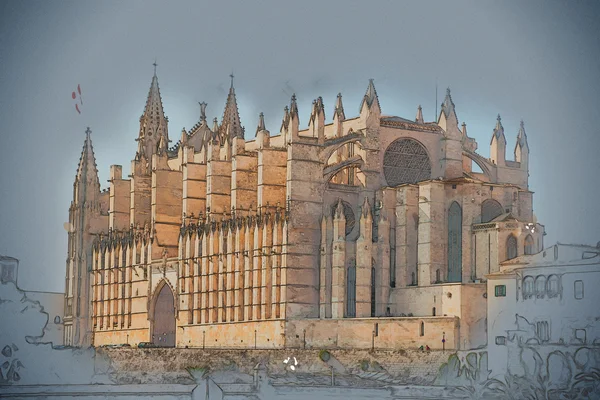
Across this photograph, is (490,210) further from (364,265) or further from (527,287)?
(527,287)

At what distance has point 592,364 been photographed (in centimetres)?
4597

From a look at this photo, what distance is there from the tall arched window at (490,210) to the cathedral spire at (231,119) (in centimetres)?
1600

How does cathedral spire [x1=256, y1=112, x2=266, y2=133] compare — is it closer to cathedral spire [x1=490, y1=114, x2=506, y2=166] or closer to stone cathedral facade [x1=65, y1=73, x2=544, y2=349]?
stone cathedral facade [x1=65, y1=73, x2=544, y2=349]

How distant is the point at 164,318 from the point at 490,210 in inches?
686

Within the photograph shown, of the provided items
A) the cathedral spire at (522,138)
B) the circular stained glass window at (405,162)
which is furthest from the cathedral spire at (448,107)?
the cathedral spire at (522,138)

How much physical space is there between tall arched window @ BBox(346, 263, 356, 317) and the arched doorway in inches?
474

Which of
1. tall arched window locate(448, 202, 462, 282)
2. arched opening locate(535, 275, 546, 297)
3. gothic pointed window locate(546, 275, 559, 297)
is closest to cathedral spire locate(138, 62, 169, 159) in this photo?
tall arched window locate(448, 202, 462, 282)

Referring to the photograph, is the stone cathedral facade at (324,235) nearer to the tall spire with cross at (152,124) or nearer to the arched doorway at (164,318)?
the arched doorway at (164,318)

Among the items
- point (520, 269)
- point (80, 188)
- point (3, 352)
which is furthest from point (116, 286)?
point (520, 269)

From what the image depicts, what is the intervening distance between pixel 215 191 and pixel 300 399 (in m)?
14.3

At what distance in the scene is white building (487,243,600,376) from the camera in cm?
4634

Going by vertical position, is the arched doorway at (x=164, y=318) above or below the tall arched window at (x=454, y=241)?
below

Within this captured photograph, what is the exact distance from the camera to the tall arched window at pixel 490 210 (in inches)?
2180

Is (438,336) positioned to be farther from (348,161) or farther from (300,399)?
(348,161)
